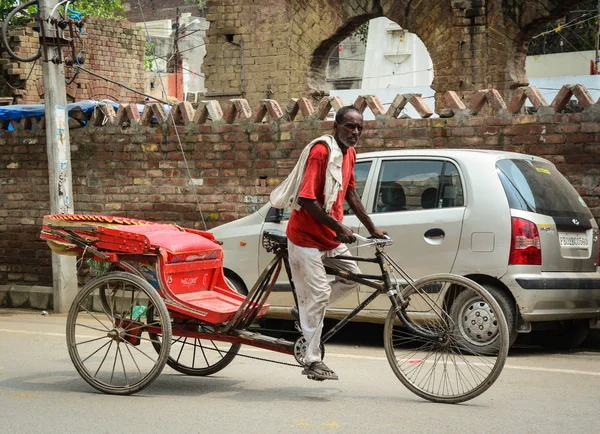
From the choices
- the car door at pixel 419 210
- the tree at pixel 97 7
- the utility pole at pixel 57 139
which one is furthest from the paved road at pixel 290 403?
the tree at pixel 97 7

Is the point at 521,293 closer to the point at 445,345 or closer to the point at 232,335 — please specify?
the point at 445,345

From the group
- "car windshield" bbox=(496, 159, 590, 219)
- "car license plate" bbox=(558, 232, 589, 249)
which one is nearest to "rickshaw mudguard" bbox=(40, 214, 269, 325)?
"car windshield" bbox=(496, 159, 590, 219)

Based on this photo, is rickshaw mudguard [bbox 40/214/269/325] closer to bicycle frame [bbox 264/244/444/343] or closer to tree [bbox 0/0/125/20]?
bicycle frame [bbox 264/244/444/343]

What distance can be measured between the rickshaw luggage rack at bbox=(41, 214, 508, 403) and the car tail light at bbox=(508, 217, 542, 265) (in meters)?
0.90

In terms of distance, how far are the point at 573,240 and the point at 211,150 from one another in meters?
5.76

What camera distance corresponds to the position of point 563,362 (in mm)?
7898

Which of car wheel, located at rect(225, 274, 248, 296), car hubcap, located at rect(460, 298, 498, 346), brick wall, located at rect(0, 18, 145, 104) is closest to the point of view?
car hubcap, located at rect(460, 298, 498, 346)

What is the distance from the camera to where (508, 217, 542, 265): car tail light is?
25.6 ft

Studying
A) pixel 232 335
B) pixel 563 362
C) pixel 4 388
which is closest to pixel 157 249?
pixel 232 335

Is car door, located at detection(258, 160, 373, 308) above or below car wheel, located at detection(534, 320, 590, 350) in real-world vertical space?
above

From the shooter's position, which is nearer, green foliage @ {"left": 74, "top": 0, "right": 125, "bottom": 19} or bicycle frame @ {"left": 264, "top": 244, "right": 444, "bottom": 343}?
bicycle frame @ {"left": 264, "top": 244, "right": 444, "bottom": 343}

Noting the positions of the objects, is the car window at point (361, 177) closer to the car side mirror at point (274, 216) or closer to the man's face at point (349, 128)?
the car side mirror at point (274, 216)

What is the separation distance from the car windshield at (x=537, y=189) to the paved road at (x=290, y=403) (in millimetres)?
1244

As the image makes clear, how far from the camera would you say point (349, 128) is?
6.08 meters
